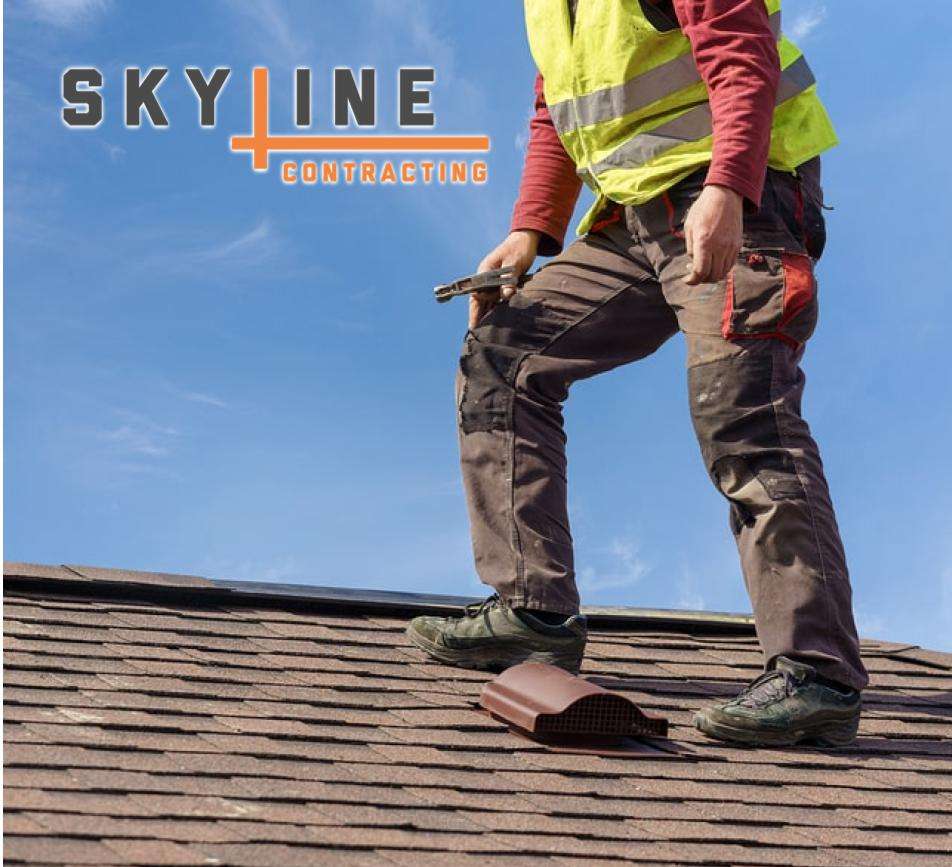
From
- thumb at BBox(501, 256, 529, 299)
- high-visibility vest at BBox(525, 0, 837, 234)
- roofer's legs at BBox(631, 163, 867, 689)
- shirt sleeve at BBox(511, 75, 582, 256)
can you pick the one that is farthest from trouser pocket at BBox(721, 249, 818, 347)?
shirt sleeve at BBox(511, 75, 582, 256)

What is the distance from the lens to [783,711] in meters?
3.28

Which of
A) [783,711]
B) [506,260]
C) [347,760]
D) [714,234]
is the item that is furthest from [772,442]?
[347,760]

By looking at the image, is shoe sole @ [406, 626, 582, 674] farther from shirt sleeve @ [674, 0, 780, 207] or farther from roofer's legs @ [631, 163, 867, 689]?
shirt sleeve @ [674, 0, 780, 207]

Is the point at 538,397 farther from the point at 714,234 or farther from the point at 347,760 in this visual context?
the point at 347,760

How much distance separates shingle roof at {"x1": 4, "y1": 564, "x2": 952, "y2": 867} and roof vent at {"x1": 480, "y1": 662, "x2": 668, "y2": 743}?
0.17 ft

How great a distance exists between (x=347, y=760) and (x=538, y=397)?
1092 millimetres

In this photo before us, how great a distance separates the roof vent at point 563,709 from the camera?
3072 millimetres

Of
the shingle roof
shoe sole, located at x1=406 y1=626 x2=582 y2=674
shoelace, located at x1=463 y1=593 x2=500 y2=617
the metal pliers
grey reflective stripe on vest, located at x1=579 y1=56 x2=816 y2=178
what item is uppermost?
grey reflective stripe on vest, located at x1=579 y1=56 x2=816 y2=178

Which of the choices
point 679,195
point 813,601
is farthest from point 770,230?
point 813,601

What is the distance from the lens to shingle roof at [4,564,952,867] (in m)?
2.38

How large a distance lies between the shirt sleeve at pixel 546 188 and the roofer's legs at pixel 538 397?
26 cm

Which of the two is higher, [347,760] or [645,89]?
[645,89]

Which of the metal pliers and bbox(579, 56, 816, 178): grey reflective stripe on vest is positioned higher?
bbox(579, 56, 816, 178): grey reflective stripe on vest

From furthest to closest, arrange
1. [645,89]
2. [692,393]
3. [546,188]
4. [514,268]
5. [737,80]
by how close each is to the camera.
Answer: [546,188] → [514,268] → [645,89] → [692,393] → [737,80]
